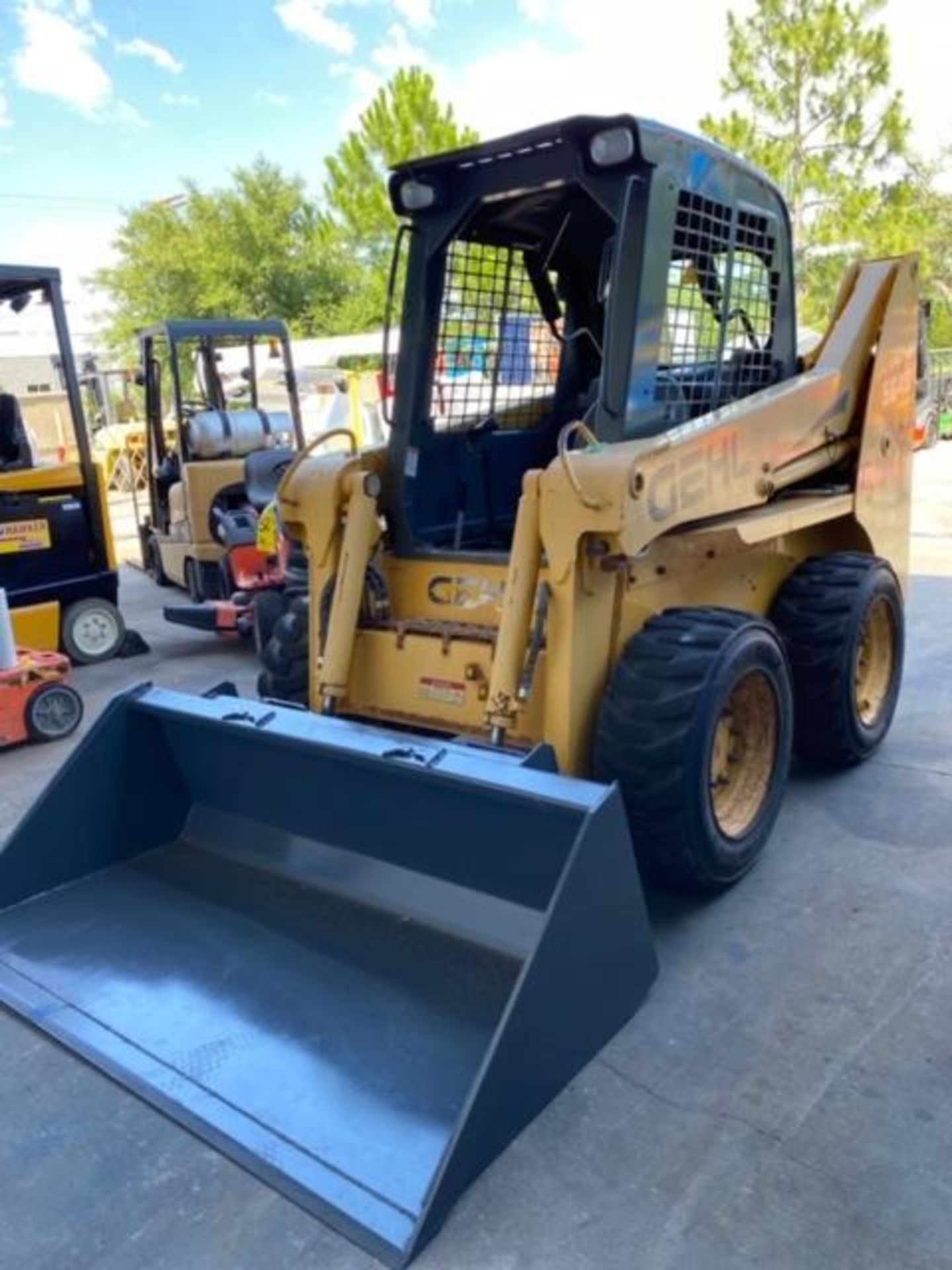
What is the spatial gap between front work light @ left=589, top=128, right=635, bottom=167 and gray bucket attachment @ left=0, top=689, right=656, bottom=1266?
1.80 metres

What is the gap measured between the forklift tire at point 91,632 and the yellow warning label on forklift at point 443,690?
13.3 feet

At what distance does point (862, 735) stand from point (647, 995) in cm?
190

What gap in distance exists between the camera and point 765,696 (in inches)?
129

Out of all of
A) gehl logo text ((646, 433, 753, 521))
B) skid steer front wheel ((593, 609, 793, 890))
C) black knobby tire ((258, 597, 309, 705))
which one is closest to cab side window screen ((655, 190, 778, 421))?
gehl logo text ((646, 433, 753, 521))

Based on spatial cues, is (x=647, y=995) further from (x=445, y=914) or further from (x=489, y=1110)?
(x=489, y=1110)

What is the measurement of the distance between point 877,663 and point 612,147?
249 centimetres

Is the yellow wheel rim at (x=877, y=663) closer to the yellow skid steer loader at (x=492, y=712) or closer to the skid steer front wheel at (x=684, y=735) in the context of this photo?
the yellow skid steer loader at (x=492, y=712)

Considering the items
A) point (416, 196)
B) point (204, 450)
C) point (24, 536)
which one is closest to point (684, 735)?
point (416, 196)

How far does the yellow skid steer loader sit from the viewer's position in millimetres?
2275

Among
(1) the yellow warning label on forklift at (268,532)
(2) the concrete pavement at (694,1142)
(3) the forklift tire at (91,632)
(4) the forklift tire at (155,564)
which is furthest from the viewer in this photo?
(4) the forklift tire at (155,564)

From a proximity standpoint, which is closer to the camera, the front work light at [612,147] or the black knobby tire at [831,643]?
the front work light at [612,147]

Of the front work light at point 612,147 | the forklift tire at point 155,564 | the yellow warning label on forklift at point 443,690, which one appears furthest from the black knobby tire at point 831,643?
the forklift tire at point 155,564

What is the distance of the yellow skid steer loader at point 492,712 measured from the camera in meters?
2.28

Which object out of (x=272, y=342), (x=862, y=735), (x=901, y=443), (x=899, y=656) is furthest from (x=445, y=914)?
(x=272, y=342)
